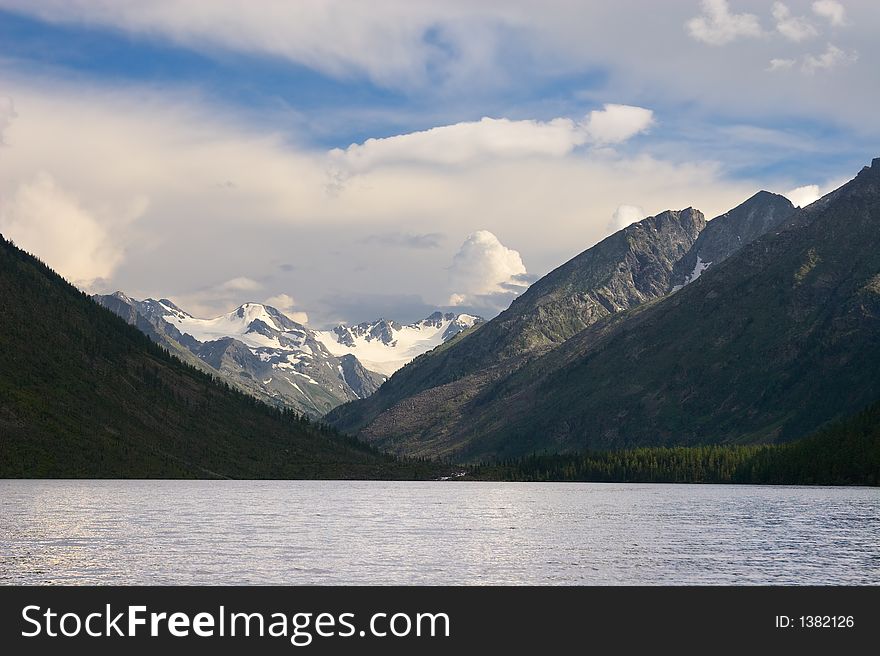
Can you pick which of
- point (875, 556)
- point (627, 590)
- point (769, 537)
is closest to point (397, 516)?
point (769, 537)

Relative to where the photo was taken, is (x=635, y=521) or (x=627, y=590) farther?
(x=635, y=521)

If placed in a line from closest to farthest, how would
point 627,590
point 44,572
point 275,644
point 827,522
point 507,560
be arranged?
1. point 275,644
2. point 627,590
3. point 44,572
4. point 507,560
5. point 827,522

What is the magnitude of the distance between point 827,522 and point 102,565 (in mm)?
123283

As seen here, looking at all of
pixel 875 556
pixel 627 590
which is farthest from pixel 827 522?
pixel 627 590

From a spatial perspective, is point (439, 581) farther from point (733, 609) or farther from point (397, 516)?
point (397, 516)

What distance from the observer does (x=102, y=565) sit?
103500 millimetres

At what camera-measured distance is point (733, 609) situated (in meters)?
81.4

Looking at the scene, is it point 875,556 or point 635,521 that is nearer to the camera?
point 875,556

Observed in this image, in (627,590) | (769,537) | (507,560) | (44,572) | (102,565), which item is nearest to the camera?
(627,590)

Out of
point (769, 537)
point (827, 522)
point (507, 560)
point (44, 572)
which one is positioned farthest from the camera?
point (827, 522)

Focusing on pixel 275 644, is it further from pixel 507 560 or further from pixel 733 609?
pixel 507 560

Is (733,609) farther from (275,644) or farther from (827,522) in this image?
(827,522)

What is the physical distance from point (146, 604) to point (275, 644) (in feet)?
55.2

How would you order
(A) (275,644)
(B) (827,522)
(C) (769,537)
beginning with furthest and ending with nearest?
(B) (827,522) → (C) (769,537) → (A) (275,644)
